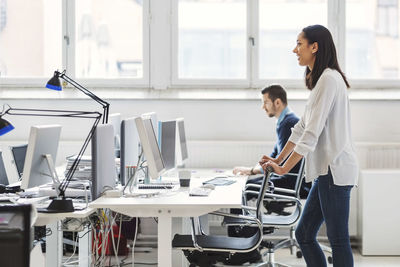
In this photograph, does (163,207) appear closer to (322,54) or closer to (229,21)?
(322,54)

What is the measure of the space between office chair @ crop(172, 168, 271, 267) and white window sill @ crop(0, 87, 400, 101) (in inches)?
86.3

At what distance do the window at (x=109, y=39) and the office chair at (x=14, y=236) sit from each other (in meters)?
3.82

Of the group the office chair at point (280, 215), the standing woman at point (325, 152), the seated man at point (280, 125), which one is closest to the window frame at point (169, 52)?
the seated man at point (280, 125)

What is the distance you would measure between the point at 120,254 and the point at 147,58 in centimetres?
185

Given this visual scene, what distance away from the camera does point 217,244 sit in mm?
3547

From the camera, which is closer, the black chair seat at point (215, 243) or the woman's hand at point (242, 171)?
the black chair seat at point (215, 243)

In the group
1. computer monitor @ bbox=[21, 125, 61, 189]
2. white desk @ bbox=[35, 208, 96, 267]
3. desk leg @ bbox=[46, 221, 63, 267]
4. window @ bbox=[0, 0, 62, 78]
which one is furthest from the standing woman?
window @ bbox=[0, 0, 62, 78]

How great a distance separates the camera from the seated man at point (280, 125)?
4.81 m

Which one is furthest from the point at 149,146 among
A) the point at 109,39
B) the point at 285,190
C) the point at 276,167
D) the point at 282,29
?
the point at 282,29

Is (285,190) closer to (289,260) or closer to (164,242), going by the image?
(289,260)

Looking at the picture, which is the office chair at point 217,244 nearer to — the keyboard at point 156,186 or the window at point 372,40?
the keyboard at point 156,186

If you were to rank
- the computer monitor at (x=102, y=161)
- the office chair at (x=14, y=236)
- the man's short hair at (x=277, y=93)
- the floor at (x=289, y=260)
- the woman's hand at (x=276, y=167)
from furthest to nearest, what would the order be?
the man's short hair at (x=277, y=93) → the floor at (x=289, y=260) → the computer monitor at (x=102, y=161) → the woman's hand at (x=276, y=167) → the office chair at (x=14, y=236)

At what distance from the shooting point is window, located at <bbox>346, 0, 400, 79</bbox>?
5.85m

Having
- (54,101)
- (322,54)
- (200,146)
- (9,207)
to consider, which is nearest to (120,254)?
(200,146)
